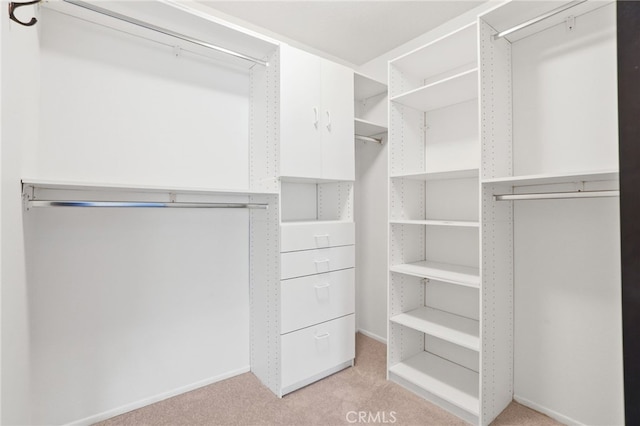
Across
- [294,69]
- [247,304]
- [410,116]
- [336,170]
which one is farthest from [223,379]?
[410,116]

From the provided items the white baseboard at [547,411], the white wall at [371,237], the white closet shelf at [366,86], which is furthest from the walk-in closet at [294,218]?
the white wall at [371,237]

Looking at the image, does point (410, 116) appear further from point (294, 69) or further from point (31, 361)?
point (31, 361)

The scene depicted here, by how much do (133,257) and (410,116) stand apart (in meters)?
2.11

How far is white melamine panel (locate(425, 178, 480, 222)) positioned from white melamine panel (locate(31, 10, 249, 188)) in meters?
1.42

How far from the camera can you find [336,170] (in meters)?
2.17

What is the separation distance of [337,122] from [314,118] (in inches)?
8.5

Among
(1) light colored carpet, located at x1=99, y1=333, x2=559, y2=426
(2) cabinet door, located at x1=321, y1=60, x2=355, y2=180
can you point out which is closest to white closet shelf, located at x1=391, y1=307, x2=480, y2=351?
(1) light colored carpet, located at x1=99, y1=333, x2=559, y2=426

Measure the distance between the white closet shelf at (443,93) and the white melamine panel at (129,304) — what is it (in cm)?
147

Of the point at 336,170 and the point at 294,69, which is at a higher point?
the point at 294,69

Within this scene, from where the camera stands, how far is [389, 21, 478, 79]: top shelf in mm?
1750

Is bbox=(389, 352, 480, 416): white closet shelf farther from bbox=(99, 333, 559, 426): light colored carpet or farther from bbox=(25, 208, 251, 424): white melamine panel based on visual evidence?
bbox=(25, 208, 251, 424): white melamine panel

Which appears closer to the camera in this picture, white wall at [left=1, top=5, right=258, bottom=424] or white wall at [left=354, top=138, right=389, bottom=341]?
white wall at [left=1, top=5, right=258, bottom=424]

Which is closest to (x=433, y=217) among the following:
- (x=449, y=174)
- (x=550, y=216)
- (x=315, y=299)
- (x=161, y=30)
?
(x=449, y=174)

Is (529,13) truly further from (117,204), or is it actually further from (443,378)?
(117,204)
